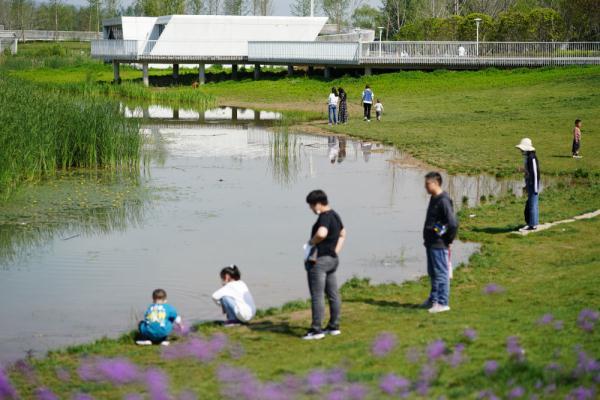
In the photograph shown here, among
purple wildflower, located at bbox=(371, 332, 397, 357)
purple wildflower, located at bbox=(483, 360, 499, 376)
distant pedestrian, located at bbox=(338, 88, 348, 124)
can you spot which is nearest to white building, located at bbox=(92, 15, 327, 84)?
distant pedestrian, located at bbox=(338, 88, 348, 124)

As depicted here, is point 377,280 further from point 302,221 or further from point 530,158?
point 302,221

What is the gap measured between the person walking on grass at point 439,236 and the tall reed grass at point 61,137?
13.2m

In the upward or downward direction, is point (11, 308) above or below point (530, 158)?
below

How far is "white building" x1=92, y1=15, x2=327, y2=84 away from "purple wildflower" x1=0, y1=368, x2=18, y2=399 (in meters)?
53.6

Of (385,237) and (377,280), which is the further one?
(385,237)

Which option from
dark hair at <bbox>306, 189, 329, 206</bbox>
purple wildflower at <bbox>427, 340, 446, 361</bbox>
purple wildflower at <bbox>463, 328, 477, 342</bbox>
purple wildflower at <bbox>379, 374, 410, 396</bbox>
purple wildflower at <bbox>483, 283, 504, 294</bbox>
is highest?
dark hair at <bbox>306, 189, 329, 206</bbox>

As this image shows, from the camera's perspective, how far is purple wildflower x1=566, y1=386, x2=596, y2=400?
8.72 meters

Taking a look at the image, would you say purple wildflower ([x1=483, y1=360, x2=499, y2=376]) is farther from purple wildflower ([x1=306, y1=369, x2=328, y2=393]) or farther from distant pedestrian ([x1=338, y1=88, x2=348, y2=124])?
distant pedestrian ([x1=338, y1=88, x2=348, y2=124])

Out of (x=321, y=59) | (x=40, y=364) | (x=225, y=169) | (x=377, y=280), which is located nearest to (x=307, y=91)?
(x=321, y=59)

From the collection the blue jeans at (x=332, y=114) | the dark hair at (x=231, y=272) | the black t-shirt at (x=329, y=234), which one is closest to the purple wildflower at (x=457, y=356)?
the black t-shirt at (x=329, y=234)

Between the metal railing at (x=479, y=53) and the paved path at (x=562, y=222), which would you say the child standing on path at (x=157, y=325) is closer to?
the paved path at (x=562, y=222)

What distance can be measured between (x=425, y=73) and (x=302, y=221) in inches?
1434

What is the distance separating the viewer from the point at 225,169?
29031 mm

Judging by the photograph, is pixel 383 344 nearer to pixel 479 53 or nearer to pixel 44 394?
pixel 44 394
